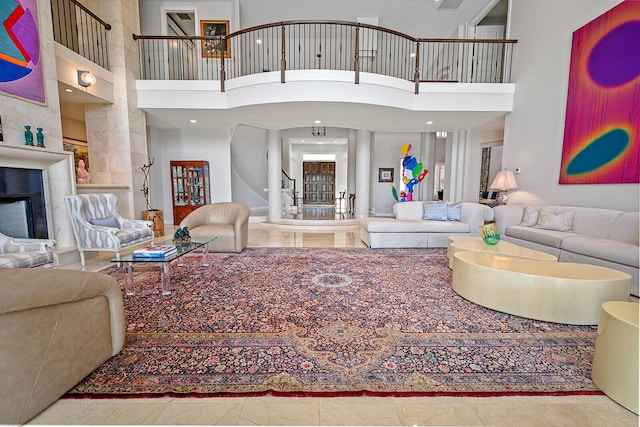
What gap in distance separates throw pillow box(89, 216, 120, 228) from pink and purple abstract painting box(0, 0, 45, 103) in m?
1.73

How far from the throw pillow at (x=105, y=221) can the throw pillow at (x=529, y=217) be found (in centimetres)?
656

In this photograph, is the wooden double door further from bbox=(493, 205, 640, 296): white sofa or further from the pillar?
bbox=(493, 205, 640, 296): white sofa

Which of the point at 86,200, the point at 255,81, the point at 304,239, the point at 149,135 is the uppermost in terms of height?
the point at 255,81

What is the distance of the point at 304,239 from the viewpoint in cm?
589

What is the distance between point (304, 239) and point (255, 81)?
10.6 feet

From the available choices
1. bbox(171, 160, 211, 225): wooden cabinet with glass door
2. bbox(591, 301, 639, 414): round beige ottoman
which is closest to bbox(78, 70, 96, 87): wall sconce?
bbox(171, 160, 211, 225): wooden cabinet with glass door

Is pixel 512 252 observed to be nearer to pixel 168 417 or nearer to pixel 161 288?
pixel 168 417

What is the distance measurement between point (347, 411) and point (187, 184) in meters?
7.62

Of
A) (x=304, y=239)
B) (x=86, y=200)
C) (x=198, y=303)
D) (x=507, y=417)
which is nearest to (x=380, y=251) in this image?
(x=304, y=239)

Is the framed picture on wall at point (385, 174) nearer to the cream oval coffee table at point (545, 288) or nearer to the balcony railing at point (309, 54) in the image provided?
the balcony railing at point (309, 54)

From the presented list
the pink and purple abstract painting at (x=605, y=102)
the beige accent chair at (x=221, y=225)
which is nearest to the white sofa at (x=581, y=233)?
the pink and purple abstract painting at (x=605, y=102)

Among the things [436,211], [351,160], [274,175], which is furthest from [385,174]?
[436,211]

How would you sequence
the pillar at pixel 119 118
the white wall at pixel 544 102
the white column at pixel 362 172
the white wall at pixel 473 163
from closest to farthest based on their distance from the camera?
1. the white wall at pixel 544 102
2. the pillar at pixel 119 118
3. the white wall at pixel 473 163
4. the white column at pixel 362 172

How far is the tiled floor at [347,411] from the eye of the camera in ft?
4.27
